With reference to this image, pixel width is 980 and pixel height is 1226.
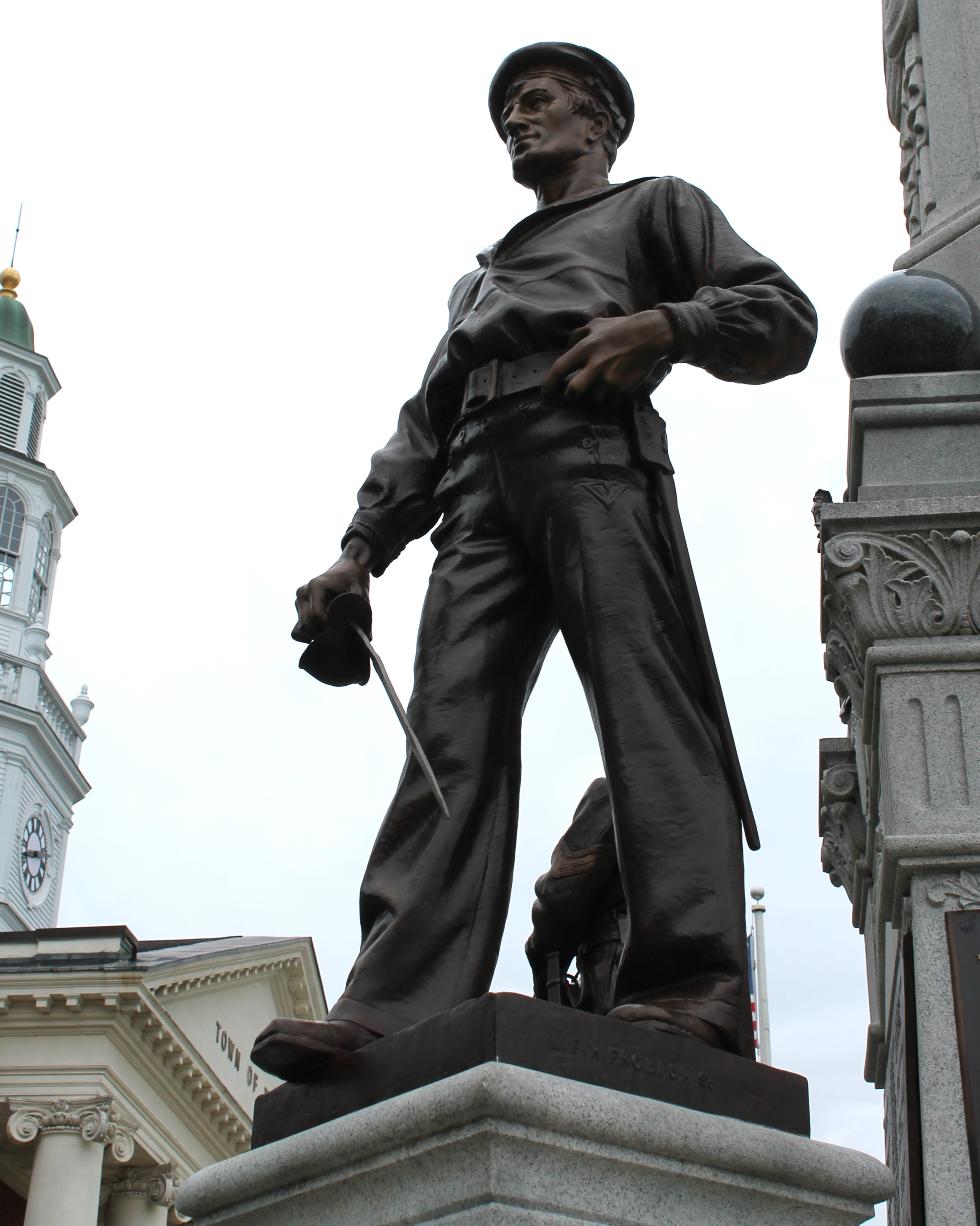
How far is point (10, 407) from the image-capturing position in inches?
2051

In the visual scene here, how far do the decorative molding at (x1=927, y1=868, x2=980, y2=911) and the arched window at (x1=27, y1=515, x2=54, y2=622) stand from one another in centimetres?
4797

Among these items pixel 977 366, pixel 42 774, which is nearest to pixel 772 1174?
pixel 977 366

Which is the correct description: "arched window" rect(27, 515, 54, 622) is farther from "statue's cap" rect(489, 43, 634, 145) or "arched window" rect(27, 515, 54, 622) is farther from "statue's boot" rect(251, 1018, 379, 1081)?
"statue's boot" rect(251, 1018, 379, 1081)

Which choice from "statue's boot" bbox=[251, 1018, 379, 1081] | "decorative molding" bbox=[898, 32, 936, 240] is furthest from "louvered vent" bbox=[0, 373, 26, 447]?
"statue's boot" bbox=[251, 1018, 379, 1081]

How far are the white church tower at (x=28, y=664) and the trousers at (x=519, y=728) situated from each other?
4571 centimetres

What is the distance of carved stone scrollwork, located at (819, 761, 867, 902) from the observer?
652 cm

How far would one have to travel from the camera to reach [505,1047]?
2900 mm

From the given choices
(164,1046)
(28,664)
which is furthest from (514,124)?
(28,664)

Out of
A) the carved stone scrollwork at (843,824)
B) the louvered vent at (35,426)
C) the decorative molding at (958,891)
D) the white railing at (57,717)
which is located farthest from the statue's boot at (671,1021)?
the louvered vent at (35,426)

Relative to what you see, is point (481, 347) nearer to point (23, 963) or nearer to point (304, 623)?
point (304, 623)

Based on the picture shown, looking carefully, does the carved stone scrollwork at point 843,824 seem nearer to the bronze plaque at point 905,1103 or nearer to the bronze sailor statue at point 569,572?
the bronze plaque at point 905,1103

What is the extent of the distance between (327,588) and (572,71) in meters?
1.64

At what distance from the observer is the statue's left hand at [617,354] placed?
3.83 metres

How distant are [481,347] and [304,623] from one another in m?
0.86
